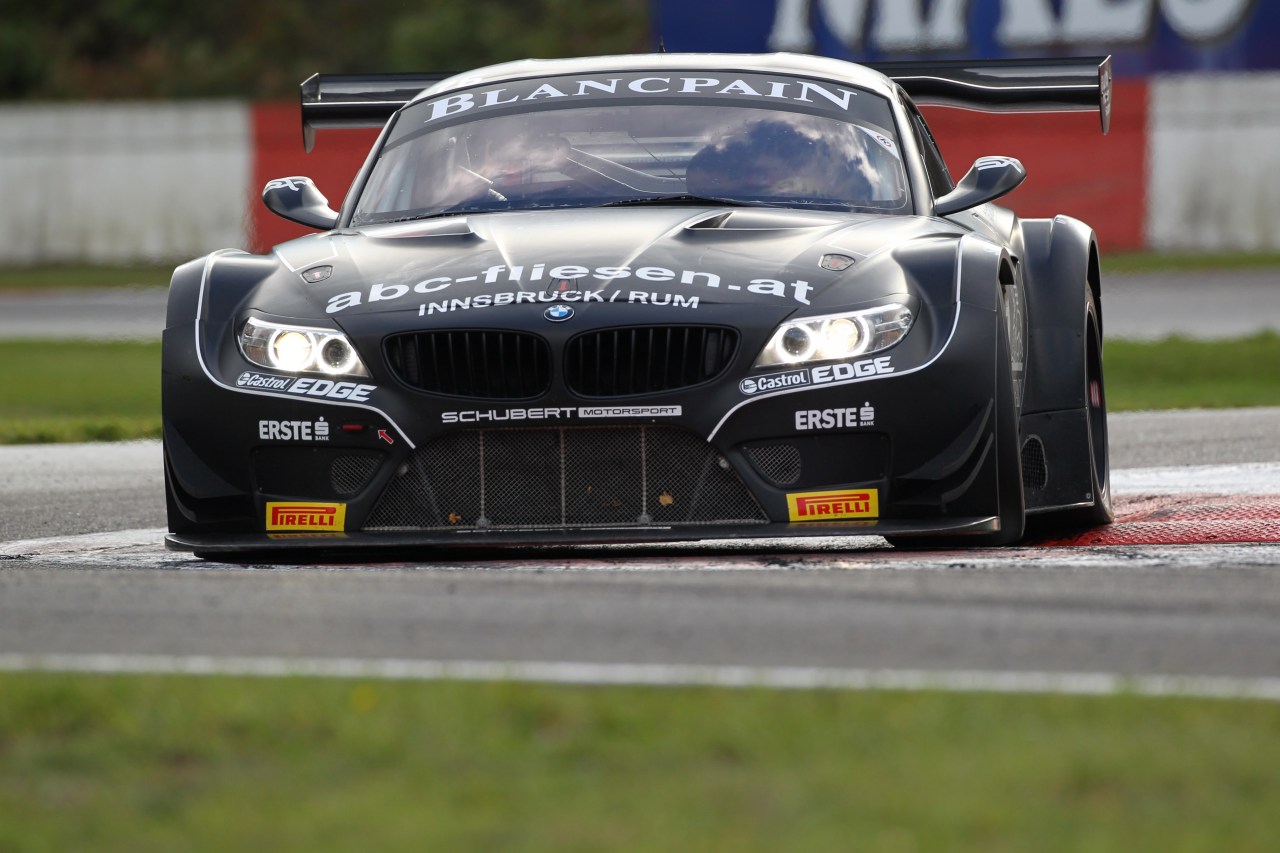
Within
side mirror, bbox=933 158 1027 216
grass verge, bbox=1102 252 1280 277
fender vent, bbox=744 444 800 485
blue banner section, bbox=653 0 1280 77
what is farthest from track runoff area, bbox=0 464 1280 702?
blue banner section, bbox=653 0 1280 77

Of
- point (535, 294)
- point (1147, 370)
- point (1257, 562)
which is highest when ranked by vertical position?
point (535, 294)

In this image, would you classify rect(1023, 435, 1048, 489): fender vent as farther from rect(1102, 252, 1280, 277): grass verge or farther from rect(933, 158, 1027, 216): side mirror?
rect(1102, 252, 1280, 277): grass verge

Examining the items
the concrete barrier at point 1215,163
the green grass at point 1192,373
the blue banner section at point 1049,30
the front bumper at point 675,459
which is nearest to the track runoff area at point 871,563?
the front bumper at point 675,459

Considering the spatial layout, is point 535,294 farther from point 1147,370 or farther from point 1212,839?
point 1147,370

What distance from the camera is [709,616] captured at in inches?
167

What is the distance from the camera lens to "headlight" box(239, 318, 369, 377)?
18.4 ft

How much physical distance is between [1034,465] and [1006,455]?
53 cm

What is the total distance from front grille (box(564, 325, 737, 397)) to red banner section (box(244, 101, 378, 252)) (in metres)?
18.7

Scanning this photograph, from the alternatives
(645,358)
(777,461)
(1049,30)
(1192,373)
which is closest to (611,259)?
(645,358)

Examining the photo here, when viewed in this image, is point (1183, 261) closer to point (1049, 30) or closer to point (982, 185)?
point (1049, 30)

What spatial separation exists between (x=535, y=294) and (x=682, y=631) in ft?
5.42

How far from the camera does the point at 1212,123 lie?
76.2 ft

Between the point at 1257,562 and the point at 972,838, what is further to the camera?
the point at 1257,562

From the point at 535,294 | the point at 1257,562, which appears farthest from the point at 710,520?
the point at 1257,562
